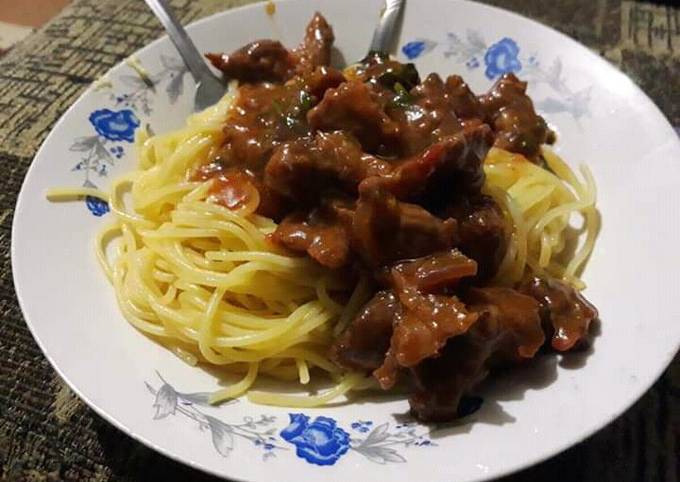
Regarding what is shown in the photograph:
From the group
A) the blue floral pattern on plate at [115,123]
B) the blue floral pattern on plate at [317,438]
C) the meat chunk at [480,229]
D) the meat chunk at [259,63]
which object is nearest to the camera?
the blue floral pattern on plate at [317,438]

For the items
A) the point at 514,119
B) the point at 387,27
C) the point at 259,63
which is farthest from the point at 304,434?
the point at 387,27

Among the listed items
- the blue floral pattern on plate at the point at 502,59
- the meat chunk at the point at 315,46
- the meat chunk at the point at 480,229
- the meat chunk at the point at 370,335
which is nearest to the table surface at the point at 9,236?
the meat chunk at the point at 370,335

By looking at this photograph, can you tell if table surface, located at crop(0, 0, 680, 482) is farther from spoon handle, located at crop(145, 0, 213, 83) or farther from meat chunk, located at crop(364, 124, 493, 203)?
meat chunk, located at crop(364, 124, 493, 203)

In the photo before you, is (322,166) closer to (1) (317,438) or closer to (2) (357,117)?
(2) (357,117)

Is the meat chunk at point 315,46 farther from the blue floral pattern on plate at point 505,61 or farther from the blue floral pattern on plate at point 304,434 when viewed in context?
the blue floral pattern on plate at point 304,434

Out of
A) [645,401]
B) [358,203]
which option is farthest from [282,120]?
[645,401]

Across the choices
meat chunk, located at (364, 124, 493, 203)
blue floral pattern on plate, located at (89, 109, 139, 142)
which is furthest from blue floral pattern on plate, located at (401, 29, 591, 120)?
blue floral pattern on plate, located at (89, 109, 139, 142)

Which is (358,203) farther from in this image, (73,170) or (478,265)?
(73,170)
